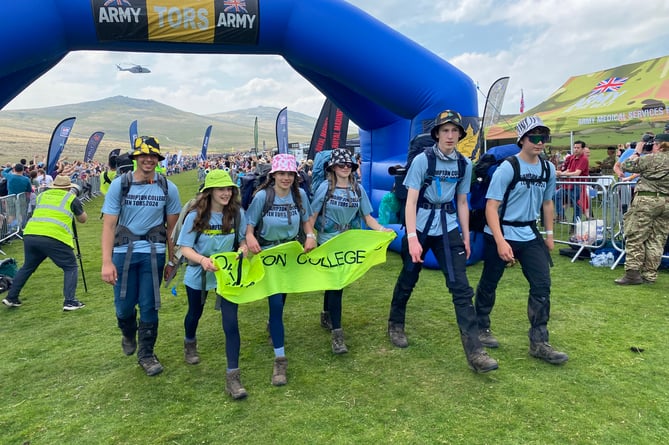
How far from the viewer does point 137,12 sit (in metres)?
5.67

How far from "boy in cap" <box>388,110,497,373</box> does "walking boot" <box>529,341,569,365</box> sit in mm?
585

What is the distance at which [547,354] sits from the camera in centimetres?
374

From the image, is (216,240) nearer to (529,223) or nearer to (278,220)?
(278,220)

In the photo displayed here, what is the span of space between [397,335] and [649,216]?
13.7 ft

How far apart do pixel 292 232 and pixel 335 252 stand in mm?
430

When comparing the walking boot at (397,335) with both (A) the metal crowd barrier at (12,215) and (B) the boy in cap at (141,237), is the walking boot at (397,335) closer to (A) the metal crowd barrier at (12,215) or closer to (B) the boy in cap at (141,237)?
(B) the boy in cap at (141,237)

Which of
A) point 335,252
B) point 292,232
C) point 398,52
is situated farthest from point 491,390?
point 398,52

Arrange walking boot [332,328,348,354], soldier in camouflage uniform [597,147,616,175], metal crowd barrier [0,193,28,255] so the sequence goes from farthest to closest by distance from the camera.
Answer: soldier in camouflage uniform [597,147,616,175], metal crowd barrier [0,193,28,255], walking boot [332,328,348,354]

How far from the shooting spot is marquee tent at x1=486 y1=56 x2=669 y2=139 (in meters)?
14.6

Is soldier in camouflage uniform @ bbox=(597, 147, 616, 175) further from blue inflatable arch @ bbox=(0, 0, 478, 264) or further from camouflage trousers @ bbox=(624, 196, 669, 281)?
blue inflatable arch @ bbox=(0, 0, 478, 264)

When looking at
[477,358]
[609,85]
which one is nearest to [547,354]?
[477,358]

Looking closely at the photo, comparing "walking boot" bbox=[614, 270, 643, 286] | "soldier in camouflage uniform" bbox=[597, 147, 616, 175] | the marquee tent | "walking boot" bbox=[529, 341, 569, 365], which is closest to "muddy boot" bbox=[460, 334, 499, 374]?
"walking boot" bbox=[529, 341, 569, 365]

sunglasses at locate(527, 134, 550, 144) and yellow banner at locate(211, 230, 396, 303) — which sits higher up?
sunglasses at locate(527, 134, 550, 144)

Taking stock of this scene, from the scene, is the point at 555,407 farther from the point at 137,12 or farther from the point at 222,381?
the point at 137,12
